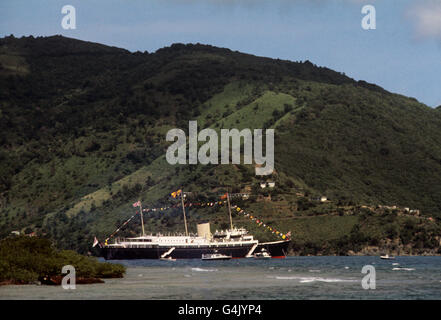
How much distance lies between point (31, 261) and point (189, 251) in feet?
360

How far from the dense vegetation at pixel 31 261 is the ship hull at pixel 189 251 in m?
102

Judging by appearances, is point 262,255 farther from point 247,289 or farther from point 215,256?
point 247,289

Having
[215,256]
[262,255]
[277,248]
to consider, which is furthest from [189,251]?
[277,248]

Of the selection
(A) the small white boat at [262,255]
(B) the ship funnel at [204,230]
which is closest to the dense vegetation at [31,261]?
(A) the small white boat at [262,255]

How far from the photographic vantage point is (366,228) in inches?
7210

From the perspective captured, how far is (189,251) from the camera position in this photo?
174250mm

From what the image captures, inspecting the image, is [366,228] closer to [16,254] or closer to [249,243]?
[249,243]

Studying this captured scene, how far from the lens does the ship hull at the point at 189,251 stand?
170 metres

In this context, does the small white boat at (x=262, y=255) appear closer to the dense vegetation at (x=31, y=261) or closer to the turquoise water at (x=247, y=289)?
the turquoise water at (x=247, y=289)

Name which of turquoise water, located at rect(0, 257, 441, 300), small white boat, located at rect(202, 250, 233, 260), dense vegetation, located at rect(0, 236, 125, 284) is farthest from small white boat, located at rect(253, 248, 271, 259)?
dense vegetation, located at rect(0, 236, 125, 284)

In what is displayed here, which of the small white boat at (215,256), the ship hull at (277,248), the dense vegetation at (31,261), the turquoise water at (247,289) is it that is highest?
the dense vegetation at (31,261)
